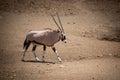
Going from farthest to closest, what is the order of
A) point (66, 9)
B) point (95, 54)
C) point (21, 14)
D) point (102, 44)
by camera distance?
point (66, 9) → point (21, 14) → point (102, 44) → point (95, 54)

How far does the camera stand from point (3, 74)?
9.70m

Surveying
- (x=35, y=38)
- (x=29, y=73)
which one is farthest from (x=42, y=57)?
(x=29, y=73)

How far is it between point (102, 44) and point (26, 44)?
4.05 m

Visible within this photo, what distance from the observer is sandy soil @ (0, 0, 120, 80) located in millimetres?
9828

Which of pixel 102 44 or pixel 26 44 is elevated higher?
pixel 26 44

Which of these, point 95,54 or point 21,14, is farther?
point 21,14

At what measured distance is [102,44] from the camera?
46.5ft

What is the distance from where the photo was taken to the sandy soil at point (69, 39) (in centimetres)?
983

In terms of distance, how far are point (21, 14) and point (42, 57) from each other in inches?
344

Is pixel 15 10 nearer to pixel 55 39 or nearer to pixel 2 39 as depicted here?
pixel 2 39

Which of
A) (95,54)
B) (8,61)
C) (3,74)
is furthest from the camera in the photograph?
(95,54)

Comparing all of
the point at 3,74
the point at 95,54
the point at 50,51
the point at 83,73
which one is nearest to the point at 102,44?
the point at 95,54

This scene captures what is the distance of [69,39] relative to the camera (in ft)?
48.6

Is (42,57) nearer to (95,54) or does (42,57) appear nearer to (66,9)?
(95,54)
